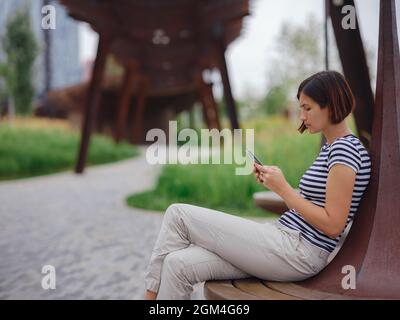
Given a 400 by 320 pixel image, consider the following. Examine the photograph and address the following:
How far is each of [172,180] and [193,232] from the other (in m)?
7.02

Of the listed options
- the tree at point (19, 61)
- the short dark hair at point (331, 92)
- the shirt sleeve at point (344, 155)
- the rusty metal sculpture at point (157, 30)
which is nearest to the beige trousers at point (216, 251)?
the shirt sleeve at point (344, 155)

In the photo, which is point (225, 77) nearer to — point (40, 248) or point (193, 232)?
point (40, 248)

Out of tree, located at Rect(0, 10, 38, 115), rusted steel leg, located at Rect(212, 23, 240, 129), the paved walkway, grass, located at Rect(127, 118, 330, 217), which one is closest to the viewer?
the paved walkway

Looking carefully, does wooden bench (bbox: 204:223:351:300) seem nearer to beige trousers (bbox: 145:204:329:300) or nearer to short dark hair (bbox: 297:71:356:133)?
beige trousers (bbox: 145:204:329:300)

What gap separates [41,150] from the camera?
1350cm

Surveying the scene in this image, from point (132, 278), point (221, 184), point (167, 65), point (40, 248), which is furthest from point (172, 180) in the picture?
point (167, 65)

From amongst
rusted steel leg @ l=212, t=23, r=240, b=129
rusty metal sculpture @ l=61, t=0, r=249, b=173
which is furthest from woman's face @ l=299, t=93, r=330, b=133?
rusted steel leg @ l=212, t=23, r=240, b=129

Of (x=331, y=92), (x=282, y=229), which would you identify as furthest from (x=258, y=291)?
(x=331, y=92)

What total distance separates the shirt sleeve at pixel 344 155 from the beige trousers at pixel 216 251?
0.98ft

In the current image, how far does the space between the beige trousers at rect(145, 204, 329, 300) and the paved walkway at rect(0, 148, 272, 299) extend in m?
1.69

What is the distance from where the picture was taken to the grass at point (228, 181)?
7.34 metres

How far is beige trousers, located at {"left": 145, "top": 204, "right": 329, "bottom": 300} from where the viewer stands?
1.65 meters

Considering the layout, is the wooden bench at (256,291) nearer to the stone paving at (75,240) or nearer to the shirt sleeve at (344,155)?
the shirt sleeve at (344,155)

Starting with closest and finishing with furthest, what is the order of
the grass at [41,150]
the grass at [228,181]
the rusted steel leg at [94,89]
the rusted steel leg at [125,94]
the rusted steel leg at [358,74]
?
the rusted steel leg at [358,74] < the grass at [228,181] < the rusted steel leg at [94,89] < the grass at [41,150] < the rusted steel leg at [125,94]
